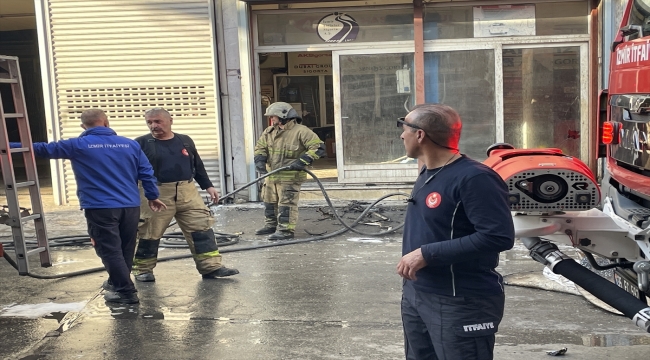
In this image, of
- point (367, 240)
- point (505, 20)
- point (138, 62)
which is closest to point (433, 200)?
point (367, 240)

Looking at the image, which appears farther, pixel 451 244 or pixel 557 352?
pixel 557 352

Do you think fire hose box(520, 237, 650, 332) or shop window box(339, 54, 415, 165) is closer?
fire hose box(520, 237, 650, 332)

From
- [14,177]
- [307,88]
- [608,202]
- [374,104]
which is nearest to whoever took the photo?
[608,202]

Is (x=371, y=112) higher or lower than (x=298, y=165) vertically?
higher

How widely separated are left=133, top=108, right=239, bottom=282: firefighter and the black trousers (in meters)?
0.67

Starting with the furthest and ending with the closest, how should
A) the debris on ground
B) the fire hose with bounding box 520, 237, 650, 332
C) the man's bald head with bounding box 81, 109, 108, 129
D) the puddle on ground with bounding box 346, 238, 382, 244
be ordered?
1. the puddle on ground with bounding box 346, 238, 382, 244
2. the man's bald head with bounding box 81, 109, 108, 129
3. the debris on ground
4. the fire hose with bounding box 520, 237, 650, 332

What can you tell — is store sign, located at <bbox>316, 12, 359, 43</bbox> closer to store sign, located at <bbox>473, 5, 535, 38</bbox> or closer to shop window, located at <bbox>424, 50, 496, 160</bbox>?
shop window, located at <bbox>424, 50, 496, 160</bbox>

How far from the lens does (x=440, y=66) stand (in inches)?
430

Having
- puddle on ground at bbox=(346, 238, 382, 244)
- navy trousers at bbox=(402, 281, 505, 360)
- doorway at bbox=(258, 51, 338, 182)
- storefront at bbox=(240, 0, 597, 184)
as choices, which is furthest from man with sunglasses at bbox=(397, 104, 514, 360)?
doorway at bbox=(258, 51, 338, 182)

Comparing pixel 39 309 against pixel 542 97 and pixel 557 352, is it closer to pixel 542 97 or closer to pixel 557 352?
pixel 557 352

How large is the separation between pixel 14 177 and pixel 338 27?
6.69 meters

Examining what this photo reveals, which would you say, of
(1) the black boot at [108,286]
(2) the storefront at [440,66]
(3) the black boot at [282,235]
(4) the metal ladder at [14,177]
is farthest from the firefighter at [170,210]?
(2) the storefront at [440,66]

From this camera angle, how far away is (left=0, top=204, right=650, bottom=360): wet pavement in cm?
482

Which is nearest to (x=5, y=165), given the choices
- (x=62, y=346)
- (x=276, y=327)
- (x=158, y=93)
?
(x=62, y=346)
